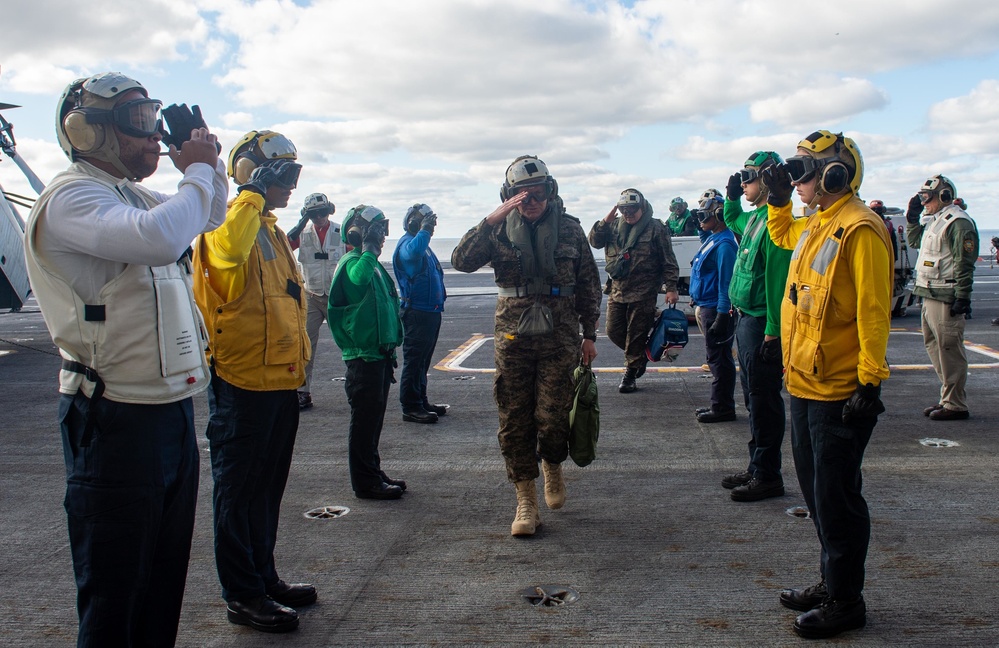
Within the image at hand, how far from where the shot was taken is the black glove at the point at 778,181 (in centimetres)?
415

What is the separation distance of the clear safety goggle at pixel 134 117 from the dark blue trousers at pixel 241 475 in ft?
4.21

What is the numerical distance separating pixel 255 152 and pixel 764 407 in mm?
3569

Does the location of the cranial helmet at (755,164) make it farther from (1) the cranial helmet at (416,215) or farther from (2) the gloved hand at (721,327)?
(1) the cranial helmet at (416,215)

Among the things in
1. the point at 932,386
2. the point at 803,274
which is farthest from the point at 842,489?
the point at 932,386

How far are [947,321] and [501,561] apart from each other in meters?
5.28

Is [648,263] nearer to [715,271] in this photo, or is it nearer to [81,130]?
[715,271]

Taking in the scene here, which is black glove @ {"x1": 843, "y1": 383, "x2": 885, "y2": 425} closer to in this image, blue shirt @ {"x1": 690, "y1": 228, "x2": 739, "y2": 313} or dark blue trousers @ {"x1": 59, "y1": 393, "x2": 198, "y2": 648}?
dark blue trousers @ {"x1": 59, "y1": 393, "x2": 198, "y2": 648}

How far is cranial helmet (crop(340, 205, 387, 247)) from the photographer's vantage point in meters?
5.32

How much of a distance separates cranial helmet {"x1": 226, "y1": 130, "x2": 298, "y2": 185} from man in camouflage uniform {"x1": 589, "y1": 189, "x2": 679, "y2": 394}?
4841 millimetres

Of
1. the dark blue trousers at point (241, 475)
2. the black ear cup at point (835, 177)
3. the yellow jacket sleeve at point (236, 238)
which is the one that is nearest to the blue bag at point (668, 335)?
the black ear cup at point (835, 177)

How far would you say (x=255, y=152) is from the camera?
3861 mm

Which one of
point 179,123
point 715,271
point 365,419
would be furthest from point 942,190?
point 179,123

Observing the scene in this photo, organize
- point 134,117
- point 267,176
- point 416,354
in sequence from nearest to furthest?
point 134,117 → point 267,176 → point 416,354

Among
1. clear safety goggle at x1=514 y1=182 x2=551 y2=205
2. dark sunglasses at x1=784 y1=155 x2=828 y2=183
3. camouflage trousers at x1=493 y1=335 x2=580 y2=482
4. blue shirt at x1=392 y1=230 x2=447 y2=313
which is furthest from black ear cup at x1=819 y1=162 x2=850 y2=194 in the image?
blue shirt at x1=392 y1=230 x2=447 y2=313
